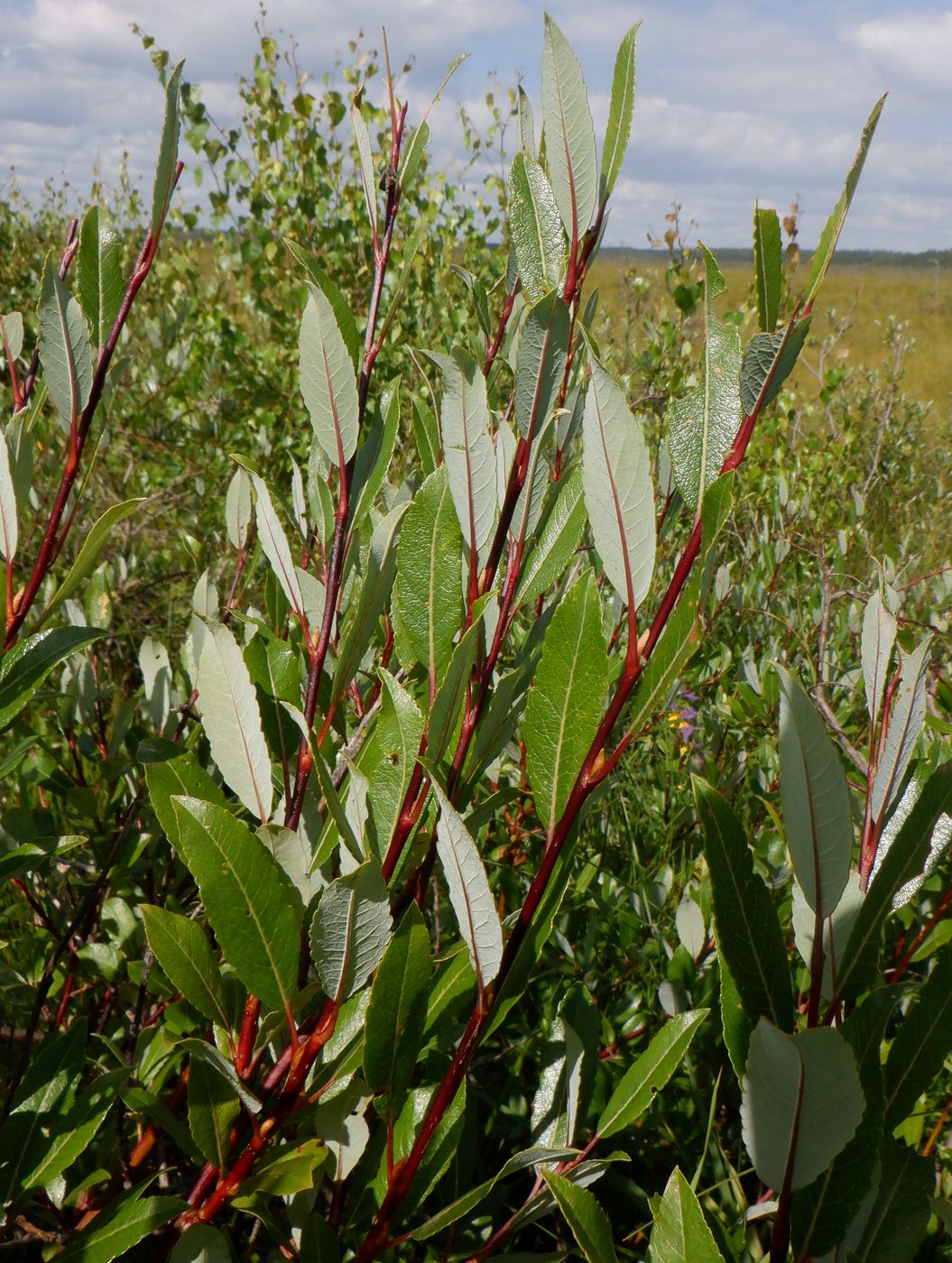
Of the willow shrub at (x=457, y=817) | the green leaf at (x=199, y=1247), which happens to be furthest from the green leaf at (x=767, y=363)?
the green leaf at (x=199, y=1247)

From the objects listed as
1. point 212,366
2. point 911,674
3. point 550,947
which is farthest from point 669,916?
point 212,366

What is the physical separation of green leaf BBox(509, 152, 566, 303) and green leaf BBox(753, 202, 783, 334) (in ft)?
0.61

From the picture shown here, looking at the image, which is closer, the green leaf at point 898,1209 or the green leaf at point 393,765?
the green leaf at point 898,1209

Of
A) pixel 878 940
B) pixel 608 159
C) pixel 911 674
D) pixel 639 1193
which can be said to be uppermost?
pixel 608 159

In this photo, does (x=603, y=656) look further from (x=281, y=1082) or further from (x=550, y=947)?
(x=550, y=947)

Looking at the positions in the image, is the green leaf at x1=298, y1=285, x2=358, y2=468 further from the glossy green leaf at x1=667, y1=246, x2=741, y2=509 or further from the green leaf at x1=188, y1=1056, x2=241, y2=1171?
the green leaf at x1=188, y1=1056, x2=241, y2=1171

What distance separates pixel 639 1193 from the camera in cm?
135

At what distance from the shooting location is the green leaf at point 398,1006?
697 millimetres

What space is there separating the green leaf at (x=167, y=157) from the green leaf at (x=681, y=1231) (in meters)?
0.82

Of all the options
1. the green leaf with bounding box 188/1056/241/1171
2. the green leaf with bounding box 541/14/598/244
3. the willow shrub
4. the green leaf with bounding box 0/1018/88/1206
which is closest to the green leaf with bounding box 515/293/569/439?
the willow shrub

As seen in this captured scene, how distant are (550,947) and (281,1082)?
3.26 ft

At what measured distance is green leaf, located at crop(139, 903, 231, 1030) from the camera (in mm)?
734

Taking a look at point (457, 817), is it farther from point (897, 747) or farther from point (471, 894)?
point (897, 747)

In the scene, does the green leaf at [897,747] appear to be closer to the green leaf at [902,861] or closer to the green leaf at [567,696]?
the green leaf at [902,861]
